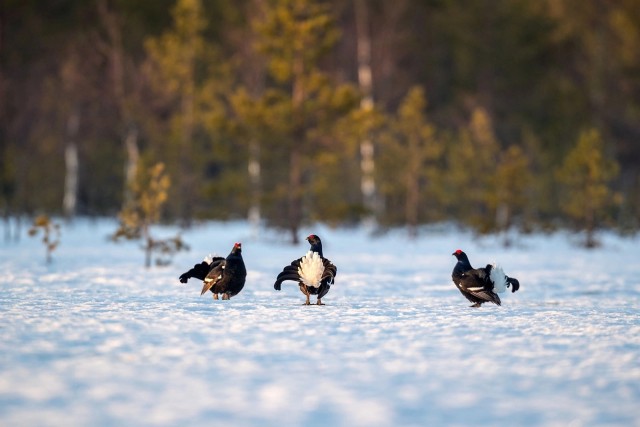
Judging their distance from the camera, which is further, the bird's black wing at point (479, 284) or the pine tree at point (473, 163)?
the pine tree at point (473, 163)

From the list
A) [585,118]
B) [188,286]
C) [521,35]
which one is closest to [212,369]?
[188,286]

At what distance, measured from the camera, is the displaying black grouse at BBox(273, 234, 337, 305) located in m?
9.30

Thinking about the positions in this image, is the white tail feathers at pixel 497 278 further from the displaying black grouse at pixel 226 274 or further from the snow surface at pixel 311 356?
the displaying black grouse at pixel 226 274

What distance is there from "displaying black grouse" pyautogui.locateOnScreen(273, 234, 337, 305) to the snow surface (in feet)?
1.15

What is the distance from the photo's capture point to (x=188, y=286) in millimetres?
12469

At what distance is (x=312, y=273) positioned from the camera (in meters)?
9.36

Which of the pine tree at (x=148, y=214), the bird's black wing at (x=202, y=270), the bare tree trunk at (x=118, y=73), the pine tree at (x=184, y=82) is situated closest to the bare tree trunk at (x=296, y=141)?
the pine tree at (x=184, y=82)

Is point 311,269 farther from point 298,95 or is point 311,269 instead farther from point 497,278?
point 298,95

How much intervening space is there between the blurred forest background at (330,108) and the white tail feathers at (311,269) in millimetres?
15769

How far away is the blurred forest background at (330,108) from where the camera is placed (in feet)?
83.8

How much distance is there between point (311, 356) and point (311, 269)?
118 inches

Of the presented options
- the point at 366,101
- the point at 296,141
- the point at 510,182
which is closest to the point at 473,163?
the point at 510,182

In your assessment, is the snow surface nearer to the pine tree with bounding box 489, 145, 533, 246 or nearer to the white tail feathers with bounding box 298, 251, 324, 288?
the white tail feathers with bounding box 298, 251, 324, 288

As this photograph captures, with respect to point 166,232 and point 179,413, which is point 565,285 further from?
point 166,232
